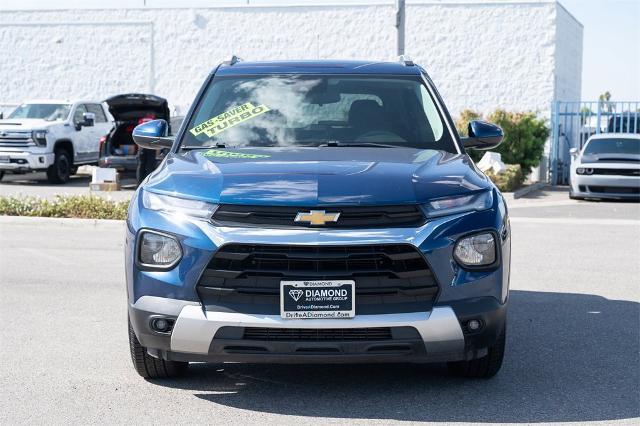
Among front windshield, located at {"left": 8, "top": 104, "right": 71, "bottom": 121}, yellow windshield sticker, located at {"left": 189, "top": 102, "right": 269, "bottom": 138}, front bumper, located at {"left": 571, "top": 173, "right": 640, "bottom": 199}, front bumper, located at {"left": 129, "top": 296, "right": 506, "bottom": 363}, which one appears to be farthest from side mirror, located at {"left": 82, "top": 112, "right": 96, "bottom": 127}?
front bumper, located at {"left": 129, "top": 296, "right": 506, "bottom": 363}

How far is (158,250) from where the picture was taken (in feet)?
16.7

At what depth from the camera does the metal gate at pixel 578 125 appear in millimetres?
25500

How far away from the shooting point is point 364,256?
490 centimetres

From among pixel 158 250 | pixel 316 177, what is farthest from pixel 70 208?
pixel 316 177

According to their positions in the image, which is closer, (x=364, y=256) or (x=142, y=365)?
(x=364, y=256)

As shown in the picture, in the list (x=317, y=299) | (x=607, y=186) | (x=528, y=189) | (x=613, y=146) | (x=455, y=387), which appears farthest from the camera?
(x=528, y=189)

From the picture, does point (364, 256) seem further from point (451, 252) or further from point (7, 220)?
point (7, 220)

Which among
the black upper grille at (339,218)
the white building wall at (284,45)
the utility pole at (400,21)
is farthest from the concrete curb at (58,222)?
the white building wall at (284,45)

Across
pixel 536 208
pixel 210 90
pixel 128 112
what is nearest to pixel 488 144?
pixel 210 90

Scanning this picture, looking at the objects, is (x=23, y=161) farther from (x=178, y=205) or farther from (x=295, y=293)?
(x=295, y=293)

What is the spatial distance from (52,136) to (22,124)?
2.44 feet

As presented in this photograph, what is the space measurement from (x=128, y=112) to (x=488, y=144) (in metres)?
14.8

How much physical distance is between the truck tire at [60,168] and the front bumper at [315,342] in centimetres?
1850

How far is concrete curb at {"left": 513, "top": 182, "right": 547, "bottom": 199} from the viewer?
2103 centimetres
